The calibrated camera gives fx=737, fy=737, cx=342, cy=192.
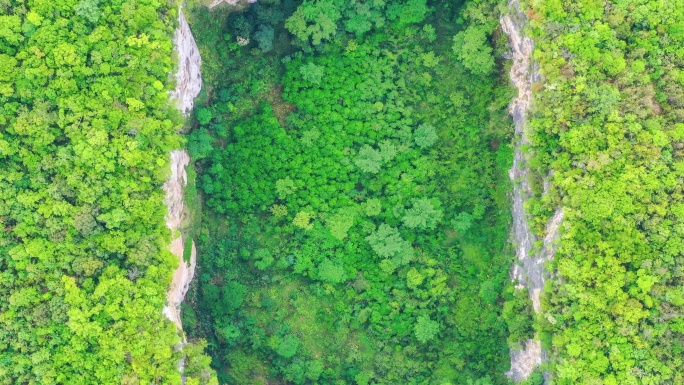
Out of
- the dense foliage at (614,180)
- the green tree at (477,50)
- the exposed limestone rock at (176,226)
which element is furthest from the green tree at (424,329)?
the green tree at (477,50)

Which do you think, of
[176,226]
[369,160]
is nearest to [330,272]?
[369,160]

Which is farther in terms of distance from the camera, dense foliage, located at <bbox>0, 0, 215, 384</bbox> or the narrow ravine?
the narrow ravine

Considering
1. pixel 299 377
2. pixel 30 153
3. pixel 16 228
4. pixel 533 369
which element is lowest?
pixel 299 377

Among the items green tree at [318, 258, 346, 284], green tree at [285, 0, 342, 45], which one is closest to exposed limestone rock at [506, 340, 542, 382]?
green tree at [318, 258, 346, 284]

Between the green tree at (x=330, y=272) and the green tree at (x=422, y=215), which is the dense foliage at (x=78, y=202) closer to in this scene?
the green tree at (x=330, y=272)

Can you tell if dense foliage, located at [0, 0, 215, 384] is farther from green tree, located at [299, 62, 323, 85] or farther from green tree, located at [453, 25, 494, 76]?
green tree, located at [453, 25, 494, 76]

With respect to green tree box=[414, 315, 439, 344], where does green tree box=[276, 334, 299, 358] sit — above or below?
below

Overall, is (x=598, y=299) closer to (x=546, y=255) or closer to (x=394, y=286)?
(x=546, y=255)

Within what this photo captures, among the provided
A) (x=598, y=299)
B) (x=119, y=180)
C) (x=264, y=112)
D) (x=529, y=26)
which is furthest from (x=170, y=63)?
(x=598, y=299)
